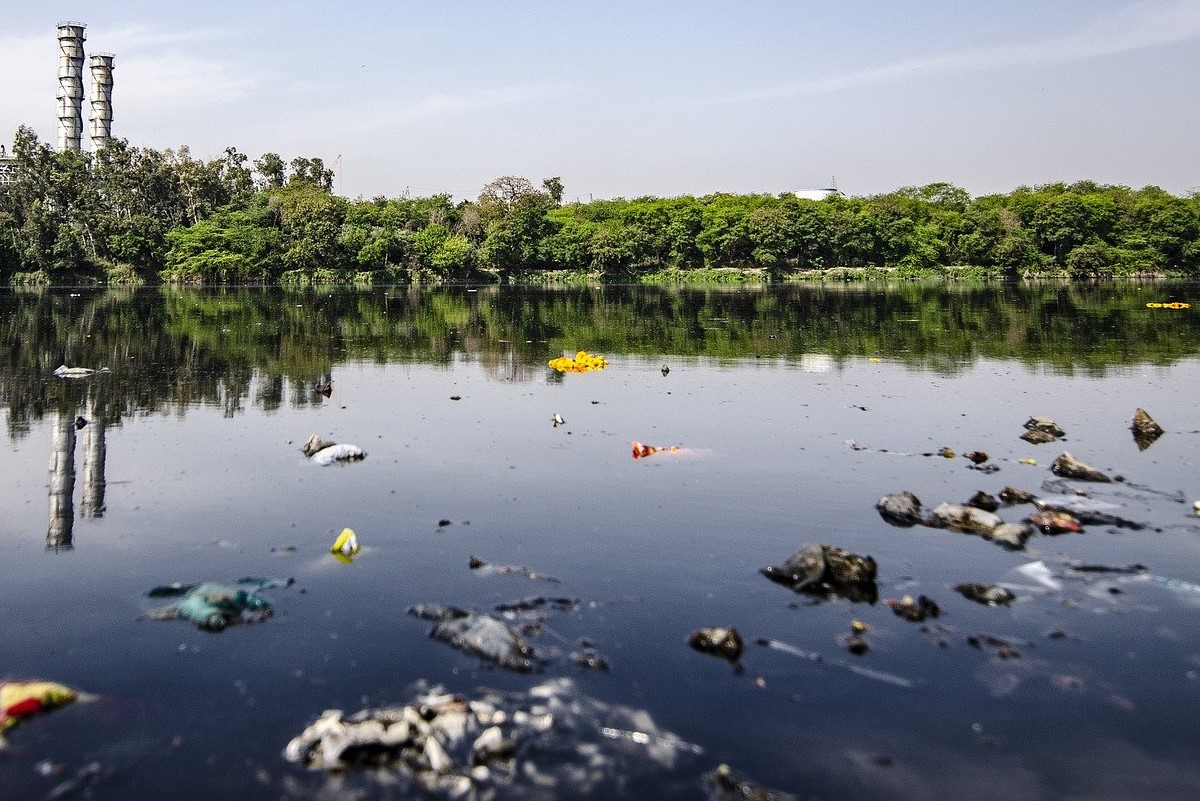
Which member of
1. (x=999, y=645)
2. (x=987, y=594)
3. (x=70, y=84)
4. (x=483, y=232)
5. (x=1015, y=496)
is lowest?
(x=999, y=645)

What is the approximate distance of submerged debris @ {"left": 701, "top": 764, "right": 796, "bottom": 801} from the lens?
595 cm

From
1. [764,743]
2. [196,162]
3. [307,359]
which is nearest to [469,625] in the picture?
[764,743]

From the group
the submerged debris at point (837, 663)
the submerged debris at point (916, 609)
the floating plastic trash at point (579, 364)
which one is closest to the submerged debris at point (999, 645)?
the submerged debris at point (916, 609)

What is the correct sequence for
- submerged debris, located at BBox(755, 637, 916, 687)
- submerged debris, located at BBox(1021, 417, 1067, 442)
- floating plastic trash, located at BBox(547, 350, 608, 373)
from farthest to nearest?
floating plastic trash, located at BBox(547, 350, 608, 373) → submerged debris, located at BBox(1021, 417, 1067, 442) → submerged debris, located at BBox(755, 637, 916, 687)

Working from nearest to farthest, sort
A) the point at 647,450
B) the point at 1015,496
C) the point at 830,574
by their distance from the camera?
the point at 830,574 → the point at 1015,496 → the point at 647,450

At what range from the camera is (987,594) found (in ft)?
29.3

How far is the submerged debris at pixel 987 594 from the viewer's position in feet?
Result: 29.1

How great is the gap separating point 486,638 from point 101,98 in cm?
11092

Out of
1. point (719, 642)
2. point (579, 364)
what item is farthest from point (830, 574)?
point (579, 364)

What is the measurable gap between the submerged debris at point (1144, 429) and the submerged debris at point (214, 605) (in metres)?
13.3

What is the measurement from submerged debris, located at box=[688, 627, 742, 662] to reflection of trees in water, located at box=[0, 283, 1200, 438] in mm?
12673

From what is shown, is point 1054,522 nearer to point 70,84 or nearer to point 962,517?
point 962,517

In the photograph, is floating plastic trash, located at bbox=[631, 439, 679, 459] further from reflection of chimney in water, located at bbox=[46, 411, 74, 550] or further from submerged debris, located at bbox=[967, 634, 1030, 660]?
reflection of chimney in water, located at bbox=[46, 411, 74, 550]

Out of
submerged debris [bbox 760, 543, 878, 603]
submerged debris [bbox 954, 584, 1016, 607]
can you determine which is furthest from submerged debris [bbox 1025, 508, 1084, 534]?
submerged debris [bbox 760, 543, 878, 603]
